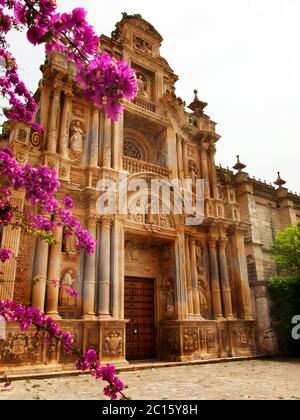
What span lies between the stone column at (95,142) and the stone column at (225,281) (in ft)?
24.0

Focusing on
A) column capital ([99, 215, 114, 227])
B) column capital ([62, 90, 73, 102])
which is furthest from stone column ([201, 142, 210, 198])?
column capital ([62, 90, 73, 102])

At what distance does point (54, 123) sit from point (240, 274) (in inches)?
435

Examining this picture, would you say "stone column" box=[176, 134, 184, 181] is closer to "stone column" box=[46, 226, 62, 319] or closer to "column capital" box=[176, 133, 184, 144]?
"column capital" box=[176, 133, 184, 144]

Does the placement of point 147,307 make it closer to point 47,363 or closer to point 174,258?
point 174,258

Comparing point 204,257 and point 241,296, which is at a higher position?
point 204,257

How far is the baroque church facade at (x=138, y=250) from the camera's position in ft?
35.5

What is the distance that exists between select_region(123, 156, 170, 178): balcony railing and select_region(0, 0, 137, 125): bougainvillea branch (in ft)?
36.1

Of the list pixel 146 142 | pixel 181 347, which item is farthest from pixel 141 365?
pixel 146 142

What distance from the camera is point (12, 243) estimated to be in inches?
405

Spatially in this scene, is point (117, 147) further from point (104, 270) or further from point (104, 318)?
point (104, 318)

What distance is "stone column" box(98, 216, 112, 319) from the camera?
11453 millimetres

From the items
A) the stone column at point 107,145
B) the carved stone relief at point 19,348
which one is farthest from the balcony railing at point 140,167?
the carved stone relief at point 19,348

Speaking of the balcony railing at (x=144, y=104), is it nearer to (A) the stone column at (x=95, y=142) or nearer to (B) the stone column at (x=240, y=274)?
(A) the stone column at (x=95, y=142)
